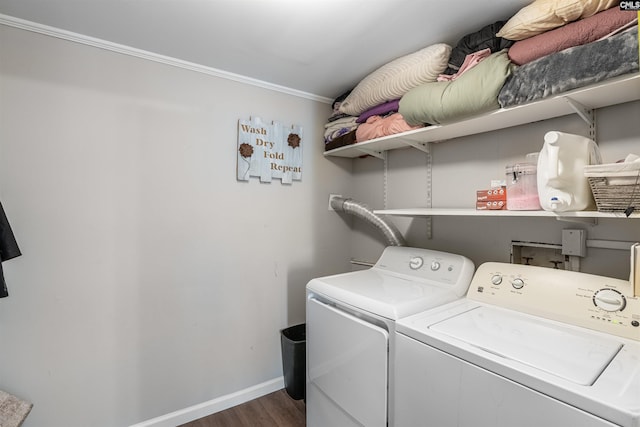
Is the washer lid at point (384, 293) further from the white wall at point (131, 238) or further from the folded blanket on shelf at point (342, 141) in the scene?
the folded blanket on shelf at point (342, 141)

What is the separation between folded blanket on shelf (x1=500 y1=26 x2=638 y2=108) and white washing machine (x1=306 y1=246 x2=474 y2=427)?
872 millimetres

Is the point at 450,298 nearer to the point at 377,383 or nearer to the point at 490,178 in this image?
the point at 377,383

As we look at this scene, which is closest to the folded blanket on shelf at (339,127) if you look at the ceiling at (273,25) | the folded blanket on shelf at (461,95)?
the ceiling at (273,25)

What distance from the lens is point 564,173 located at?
1118mm

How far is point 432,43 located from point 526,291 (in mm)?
1385

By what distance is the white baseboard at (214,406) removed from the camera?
1.90 metres

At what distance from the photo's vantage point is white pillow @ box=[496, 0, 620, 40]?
1.12 metres

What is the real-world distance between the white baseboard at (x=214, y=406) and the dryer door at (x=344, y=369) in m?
0.55

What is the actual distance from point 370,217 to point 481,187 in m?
0.79

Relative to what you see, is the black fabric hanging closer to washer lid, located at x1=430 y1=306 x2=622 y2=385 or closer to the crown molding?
the crown molding

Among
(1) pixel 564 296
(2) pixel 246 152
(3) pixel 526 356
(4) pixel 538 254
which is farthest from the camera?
(2) pixel 246 152

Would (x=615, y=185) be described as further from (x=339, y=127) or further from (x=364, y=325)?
(x=339, y=127)

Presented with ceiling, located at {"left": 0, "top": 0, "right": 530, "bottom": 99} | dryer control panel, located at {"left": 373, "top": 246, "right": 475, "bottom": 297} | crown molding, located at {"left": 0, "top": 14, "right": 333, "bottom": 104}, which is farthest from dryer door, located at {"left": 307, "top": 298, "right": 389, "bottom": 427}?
crown molding, located at {"left": 0, "top": 14, "right": 333, "bottom": 104}

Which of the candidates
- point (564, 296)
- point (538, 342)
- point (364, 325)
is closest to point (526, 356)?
point (538, 342)
